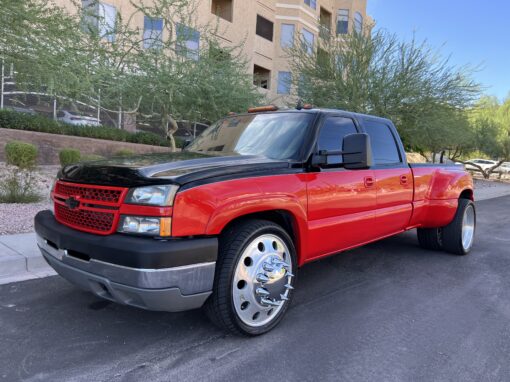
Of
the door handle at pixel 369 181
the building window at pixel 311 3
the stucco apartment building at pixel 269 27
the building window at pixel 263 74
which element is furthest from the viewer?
the building window at pixel 311 3

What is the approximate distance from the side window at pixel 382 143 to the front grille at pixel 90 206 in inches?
117

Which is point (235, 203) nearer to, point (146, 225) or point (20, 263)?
point (146, 225)

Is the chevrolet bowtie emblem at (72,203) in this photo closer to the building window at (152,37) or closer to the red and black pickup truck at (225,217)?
the red and black pickup truck at (225,217)

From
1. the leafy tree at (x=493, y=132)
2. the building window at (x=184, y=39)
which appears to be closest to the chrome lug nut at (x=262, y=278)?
the building window at (x=184, y=39)

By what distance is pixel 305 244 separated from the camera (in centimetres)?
371

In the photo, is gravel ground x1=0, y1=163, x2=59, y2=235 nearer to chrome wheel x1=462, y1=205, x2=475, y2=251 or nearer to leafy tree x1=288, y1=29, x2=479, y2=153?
chrome wheel x1=462, y1=205, x2=475, y2=251

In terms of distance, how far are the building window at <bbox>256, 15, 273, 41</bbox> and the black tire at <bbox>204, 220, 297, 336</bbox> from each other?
94.9ft

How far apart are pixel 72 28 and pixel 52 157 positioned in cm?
876

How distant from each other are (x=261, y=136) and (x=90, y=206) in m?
1.75

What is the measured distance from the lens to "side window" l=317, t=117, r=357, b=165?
13.2ft

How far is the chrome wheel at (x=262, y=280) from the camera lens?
315 cm

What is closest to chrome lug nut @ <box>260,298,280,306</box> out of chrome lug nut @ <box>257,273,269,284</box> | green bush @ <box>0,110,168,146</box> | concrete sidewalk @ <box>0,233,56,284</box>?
chrome lug nut @ <box>257,273,269,284</box>

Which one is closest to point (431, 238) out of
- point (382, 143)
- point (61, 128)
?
point (382, 143)

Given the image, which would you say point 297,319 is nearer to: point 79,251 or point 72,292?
point 79,251
